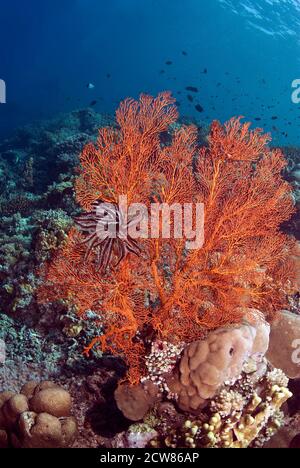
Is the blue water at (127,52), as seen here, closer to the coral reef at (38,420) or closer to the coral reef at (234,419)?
the coral reef at (38,420)

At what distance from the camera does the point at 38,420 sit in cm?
436

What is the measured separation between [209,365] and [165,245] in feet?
5.98

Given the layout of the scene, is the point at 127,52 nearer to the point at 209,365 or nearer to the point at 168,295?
the point at 168,295

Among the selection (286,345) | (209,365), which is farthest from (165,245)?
(286,345)

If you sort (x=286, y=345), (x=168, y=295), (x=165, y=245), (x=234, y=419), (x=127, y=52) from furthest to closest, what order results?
(x=127, y=52) → (x=286, y=345) → (x=165, y=245) → (x=168, y=295) → (x=234, y=419)

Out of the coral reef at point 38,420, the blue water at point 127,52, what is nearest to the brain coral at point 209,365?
the coral reef at point 38,420

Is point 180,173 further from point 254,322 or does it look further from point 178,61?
point 178,61

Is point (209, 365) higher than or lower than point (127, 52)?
lower

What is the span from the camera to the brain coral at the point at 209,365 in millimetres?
4348

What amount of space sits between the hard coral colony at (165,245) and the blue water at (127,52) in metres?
70.5

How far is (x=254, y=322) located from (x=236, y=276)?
0.74 metres

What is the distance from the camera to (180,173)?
184 inches
